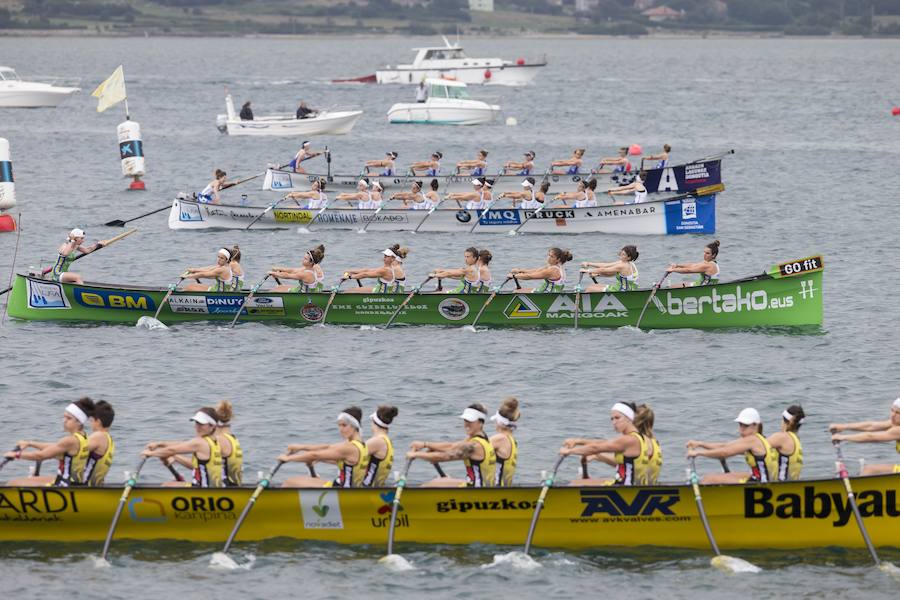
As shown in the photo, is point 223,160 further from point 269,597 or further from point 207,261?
point 269,597

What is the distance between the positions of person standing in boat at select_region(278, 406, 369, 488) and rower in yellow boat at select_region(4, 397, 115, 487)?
2446mm

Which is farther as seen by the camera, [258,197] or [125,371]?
[258,197]

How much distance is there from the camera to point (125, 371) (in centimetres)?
3036

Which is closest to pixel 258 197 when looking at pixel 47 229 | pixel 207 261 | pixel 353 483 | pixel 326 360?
pixel 47 229

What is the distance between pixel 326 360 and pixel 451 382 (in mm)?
3028

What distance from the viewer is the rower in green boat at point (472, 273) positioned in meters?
32.4

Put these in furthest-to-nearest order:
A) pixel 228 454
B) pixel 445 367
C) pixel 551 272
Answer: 1. pixel 551 272
2. pixel 445 367
3. pixel 228 454

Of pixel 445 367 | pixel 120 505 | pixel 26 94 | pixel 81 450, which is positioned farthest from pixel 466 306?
pixel 26 94

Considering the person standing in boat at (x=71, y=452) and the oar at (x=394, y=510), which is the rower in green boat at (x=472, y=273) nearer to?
the oar at (x=394, y=510)

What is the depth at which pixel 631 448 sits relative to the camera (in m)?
19.9

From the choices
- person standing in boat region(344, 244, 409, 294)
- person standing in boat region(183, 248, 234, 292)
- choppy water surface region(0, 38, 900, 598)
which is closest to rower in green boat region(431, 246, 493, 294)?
person standing in boat region(344, 244, 409, 294)

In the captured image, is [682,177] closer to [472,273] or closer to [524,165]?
[524,165]

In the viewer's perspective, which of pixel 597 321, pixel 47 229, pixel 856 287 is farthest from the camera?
pixel 47 229

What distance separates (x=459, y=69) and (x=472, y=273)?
85.2 metres
